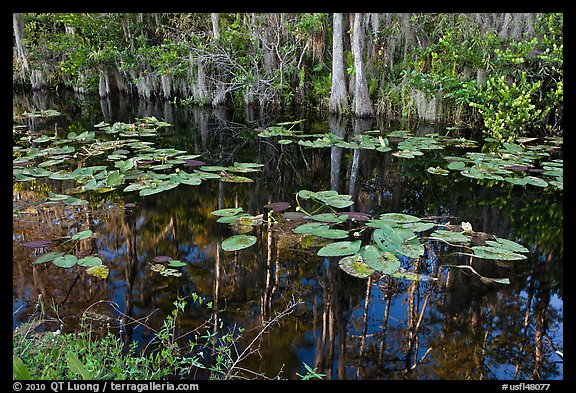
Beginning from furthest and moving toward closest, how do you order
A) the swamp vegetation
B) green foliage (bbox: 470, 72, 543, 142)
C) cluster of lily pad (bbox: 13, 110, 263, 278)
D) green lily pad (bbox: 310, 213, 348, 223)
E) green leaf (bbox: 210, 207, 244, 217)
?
green foliage (bbox: 470, 72, 543, 142) < green leaf (bbox: 210, 207, 244, 217) < green lily pad (bbox: 310, 213, 348, 223) < cluster of lily pad (bbox: 13, 110, 263, 278) < the swamp vegetation

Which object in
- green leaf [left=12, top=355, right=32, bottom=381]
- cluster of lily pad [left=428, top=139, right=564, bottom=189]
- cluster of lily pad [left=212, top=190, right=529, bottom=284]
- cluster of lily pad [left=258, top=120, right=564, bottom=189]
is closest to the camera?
green leaf [left=12, top=355, right=32, bottom=381]

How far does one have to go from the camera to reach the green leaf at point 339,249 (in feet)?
9.84

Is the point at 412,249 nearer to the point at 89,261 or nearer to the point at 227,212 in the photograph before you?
the point at 227,212

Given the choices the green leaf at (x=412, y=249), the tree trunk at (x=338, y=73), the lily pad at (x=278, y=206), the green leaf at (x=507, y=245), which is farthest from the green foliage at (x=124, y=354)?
the tree trunk at (x=338, y=73)

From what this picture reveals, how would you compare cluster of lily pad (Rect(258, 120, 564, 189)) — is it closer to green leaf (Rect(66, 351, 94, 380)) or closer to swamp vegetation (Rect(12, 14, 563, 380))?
swamp vegetation (Rect(12, 14, 563, 380))

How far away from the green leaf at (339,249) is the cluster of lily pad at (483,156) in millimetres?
2533

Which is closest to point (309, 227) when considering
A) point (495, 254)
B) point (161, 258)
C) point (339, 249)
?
point (339, 249)

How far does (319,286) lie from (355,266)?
0.95 ft

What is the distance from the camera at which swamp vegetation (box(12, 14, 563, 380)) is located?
2232 mm

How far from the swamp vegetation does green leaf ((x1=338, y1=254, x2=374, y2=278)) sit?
0.06 feet

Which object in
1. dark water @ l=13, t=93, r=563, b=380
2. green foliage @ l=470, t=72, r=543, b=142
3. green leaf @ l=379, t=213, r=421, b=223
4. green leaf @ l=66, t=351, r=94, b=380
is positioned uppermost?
green foliage @ l=470, t=72, r=543, b=142

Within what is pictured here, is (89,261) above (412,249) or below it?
below

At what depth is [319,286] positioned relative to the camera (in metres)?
2.88

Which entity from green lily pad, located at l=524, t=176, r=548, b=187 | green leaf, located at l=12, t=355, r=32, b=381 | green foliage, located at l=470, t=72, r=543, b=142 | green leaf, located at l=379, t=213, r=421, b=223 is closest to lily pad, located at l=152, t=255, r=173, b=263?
green leaf, located at l=12, t=355, r=32, b=381
